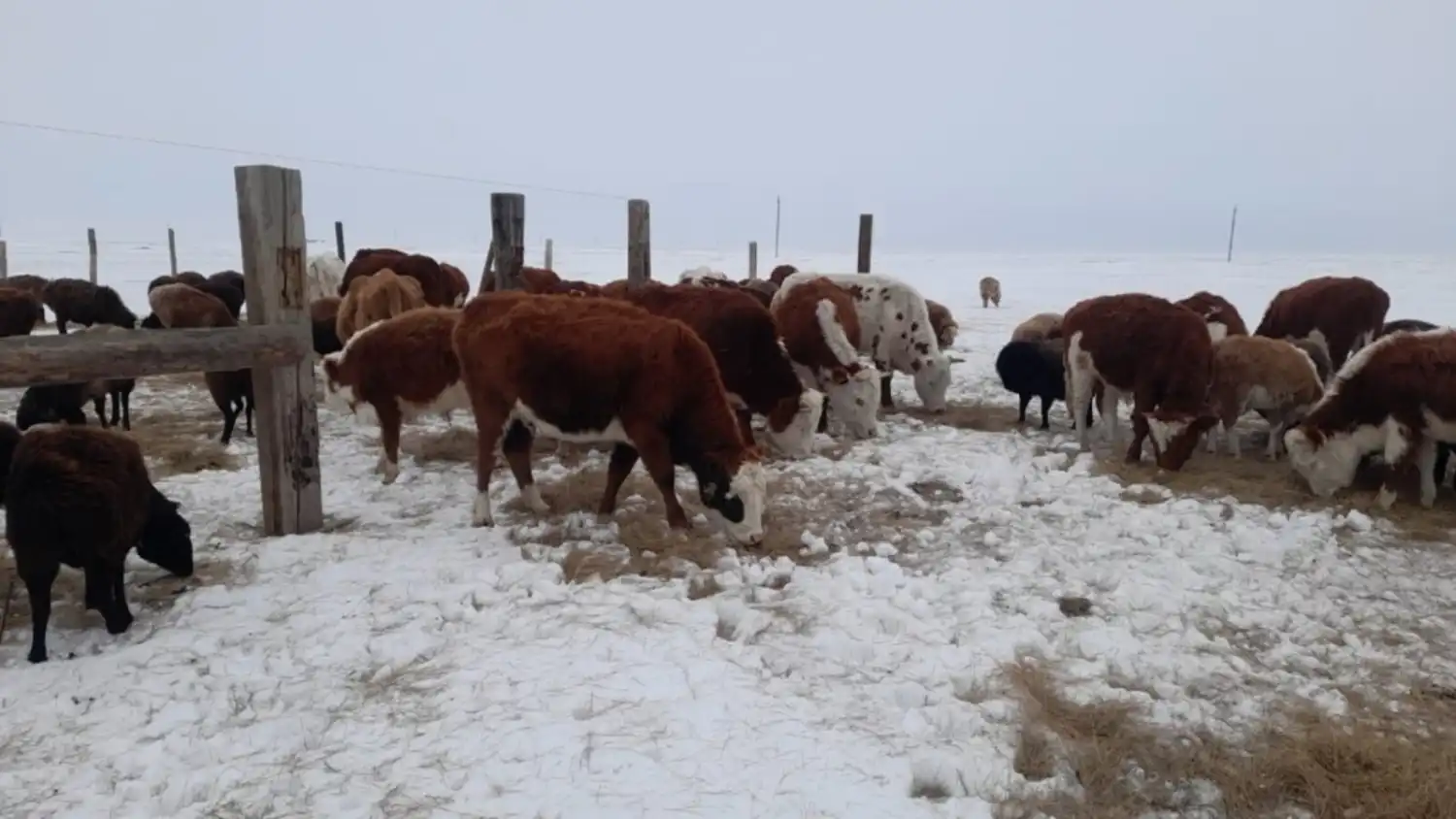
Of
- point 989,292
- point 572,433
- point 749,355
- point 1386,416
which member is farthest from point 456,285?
point 989,292

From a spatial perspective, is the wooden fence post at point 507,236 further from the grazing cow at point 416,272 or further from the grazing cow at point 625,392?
the grazing cow at point 416,272

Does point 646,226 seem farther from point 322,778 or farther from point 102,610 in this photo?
point 322,778

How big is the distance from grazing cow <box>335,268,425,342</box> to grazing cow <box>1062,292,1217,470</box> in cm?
805

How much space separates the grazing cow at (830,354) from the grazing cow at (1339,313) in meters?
5.44

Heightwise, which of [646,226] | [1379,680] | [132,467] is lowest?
[1379,680]

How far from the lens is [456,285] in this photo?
50.8 feet

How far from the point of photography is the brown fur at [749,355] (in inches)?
353

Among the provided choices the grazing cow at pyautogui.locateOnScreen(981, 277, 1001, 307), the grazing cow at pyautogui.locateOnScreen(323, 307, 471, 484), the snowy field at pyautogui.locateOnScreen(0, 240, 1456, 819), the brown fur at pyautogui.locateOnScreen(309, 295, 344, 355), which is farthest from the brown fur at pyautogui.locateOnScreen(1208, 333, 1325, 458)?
the grazing cow at pyautogui.locateOnScreen(981, 277, 1001, 307)

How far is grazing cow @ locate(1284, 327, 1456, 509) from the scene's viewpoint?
7.41 meters

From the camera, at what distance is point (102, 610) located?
16.1 ft

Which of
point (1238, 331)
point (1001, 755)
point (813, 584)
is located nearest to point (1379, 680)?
point (1001, 755)

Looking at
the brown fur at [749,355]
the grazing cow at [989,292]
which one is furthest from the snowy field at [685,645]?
the grazing cow at [989,292]

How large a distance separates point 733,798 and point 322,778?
1622 mm

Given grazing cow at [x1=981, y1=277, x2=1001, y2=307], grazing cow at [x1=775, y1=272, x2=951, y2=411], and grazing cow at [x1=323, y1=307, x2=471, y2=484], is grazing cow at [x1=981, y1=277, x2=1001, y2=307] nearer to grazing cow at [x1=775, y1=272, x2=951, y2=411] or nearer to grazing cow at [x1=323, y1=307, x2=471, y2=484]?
grazing cow at [x1=775, y1=272, x2=951, y2=411]
